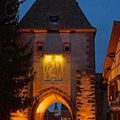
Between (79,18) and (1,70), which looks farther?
(79,18)

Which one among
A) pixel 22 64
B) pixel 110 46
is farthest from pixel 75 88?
pixel 22 64

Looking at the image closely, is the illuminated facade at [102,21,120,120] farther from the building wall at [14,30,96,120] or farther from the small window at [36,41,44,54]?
the small window at [36,41,44,54]

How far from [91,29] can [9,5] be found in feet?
30.2

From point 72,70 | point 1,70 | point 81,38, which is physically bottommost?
point 1,70

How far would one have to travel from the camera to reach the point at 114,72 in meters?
27.8

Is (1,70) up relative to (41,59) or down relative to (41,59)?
down

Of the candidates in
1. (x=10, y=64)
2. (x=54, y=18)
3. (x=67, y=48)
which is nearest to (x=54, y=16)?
(x=54, y=18)

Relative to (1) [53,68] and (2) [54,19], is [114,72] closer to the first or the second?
(1) [53,68]

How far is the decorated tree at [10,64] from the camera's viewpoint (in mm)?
22312

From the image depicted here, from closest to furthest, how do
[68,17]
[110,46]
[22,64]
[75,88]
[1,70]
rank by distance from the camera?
[1,70], [22,64], [110,46], [75,88], [68,17]

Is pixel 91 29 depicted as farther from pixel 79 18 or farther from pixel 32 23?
pixel 32 23

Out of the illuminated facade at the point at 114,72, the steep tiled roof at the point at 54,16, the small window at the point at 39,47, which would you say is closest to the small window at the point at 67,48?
the steep tiled roof at the point at 54,16

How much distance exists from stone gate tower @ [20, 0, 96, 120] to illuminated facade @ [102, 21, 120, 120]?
1839 mm

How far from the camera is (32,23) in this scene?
3347 centimetres
